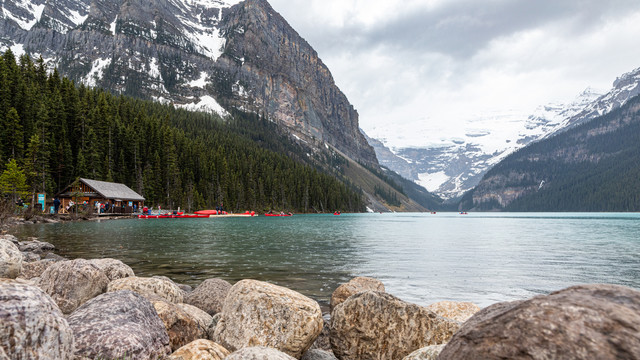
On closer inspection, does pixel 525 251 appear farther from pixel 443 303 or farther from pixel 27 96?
pixel 27 96

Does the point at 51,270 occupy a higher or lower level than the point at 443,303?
higher

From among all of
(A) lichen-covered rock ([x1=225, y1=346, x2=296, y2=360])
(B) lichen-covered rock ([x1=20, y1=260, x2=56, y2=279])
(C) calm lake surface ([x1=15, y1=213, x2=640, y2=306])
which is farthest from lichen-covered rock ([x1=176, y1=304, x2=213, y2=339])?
(B) lichen-covered rock ([x1=20, y1=260, x2=56, y2=279])

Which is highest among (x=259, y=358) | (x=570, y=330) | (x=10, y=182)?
(x=10, y=182)

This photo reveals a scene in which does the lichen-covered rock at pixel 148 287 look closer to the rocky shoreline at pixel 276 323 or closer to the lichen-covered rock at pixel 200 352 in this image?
the rocky shoreline at pixel 276 323

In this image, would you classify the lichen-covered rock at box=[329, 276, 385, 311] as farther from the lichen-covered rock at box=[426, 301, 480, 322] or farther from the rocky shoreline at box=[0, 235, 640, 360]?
the lichen-covered rock at box=[426, 301, 480, 322]

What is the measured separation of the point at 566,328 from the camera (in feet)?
9.31

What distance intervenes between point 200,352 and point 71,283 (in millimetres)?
5365

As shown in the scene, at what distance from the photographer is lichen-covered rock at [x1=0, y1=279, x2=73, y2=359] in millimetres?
3680

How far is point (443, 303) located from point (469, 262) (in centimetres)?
1631

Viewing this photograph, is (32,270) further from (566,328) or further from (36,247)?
(566,328)

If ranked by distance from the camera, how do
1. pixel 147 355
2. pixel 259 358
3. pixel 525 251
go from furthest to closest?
pixel 525 251, pixel 147 355, pixel 259 358

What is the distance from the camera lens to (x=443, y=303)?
34.9 ft

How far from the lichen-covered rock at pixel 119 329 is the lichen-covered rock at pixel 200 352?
1.87 ft

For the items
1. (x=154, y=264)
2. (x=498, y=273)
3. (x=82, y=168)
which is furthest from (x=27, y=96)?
(x=498, y=273)
